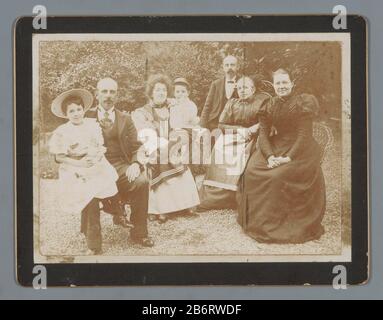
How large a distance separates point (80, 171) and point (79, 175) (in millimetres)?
16

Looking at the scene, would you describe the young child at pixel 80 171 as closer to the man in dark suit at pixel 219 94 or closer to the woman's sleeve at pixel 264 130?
the man in dark suit at pixel 219 94

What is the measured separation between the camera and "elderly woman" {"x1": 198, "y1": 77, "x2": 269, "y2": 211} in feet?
9.23

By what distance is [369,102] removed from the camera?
2.81 m

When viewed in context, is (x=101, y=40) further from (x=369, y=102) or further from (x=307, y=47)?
(x=369, y=102)

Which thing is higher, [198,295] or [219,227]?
[219,227]

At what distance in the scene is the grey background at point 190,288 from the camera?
9.21ft

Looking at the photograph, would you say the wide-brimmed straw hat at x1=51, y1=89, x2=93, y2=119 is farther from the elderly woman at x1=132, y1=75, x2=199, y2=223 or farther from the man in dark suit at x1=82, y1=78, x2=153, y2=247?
the elderly woman at x1=132, y1=75, x2=199, y2=223

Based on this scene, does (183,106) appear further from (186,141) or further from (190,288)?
(190,288)

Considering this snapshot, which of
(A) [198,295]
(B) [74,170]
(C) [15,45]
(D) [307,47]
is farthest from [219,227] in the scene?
(C) [15,45]

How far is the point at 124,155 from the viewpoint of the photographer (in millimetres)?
2816

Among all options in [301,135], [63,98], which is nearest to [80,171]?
[63,98]

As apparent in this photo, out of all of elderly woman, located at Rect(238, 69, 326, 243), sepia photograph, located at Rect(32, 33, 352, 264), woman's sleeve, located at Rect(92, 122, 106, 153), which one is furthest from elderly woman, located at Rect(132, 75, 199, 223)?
elderly woman, located at Rect(238, 69, 326, 243)

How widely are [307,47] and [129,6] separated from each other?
2.38 feet
